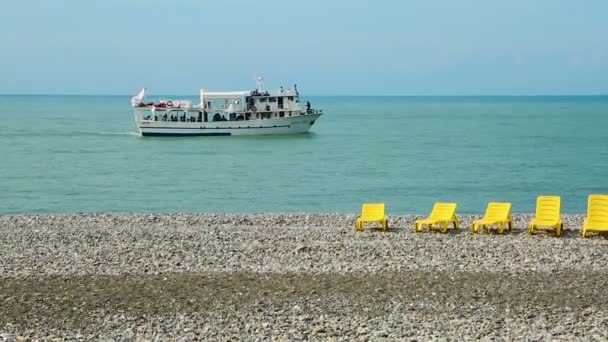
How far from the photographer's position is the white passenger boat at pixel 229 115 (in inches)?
2288

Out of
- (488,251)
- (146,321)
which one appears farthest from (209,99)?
(146,321)

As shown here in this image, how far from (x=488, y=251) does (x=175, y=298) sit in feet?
20.5

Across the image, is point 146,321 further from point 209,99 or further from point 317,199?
point 209,99

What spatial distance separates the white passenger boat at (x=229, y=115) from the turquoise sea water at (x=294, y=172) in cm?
93

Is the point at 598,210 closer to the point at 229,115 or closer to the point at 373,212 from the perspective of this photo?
the point at 373,212

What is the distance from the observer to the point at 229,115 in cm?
5866

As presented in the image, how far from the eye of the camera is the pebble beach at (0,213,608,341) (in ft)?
34.4

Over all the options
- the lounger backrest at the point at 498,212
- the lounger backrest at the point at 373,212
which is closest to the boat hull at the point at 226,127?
the lounger backrest at the point at 373,212

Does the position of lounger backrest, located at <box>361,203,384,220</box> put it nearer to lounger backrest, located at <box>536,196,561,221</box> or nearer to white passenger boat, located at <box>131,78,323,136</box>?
lounger backrest, located at <box>536,196,561,221</box>

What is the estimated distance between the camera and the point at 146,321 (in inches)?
428

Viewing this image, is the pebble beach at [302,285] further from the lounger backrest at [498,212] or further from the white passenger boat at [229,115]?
the white passenger boat at [229,115]

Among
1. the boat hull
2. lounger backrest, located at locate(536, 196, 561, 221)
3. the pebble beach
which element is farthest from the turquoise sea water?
the pebble beach

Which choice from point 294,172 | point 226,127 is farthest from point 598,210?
point 226,127

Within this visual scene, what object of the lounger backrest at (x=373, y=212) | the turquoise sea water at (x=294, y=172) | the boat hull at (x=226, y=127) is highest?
the lounger backrest at (x=373, y=212)
